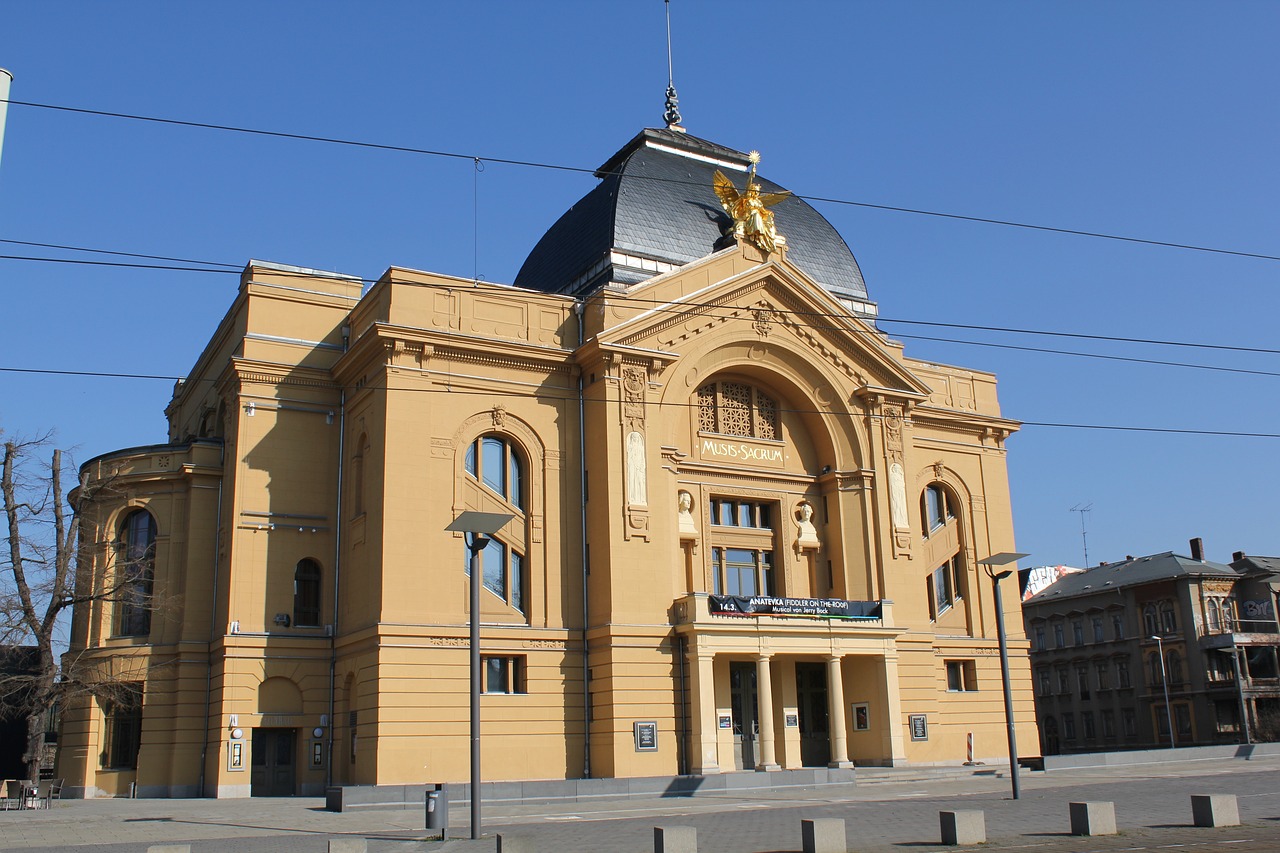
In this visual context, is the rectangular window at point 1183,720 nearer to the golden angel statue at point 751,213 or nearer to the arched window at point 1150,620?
the arched window at point 1150,620

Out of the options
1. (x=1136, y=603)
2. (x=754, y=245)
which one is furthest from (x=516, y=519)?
(x=1136, y=603)

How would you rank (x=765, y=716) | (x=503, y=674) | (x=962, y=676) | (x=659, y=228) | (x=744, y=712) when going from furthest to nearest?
1. (x=962, y=676)
2. (x=659, y=228)
3. (x=744, y=712)
4. (x=765, y=716)
5. (x=503, y=674)

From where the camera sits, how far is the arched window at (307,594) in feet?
128

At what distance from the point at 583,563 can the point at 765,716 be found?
747cm

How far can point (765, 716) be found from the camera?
37.0m

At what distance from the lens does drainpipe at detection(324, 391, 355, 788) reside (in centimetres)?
3766

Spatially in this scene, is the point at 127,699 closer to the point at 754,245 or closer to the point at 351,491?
the point at 351,491

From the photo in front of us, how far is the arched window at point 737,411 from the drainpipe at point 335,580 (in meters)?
12.3

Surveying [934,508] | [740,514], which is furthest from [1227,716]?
[740,514]

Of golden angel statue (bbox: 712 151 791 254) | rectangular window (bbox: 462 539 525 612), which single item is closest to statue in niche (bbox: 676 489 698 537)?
rectangular window (bbox: 462 539 525 612)

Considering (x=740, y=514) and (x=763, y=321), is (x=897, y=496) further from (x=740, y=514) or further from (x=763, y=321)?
(x=763, y=321)

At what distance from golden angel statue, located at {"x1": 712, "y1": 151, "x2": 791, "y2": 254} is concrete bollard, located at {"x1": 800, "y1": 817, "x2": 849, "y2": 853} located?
28.0 meters

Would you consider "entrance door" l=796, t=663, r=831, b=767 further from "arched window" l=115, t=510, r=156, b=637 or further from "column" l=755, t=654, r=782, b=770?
"arched window" l=115, t=510, r=156, b=637

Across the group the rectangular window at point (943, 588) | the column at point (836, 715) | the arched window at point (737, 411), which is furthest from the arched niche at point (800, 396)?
the column at point (836, 715)
